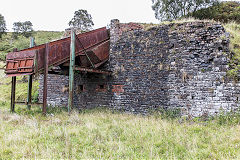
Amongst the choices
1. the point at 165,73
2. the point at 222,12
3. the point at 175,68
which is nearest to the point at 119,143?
the point at 165,73

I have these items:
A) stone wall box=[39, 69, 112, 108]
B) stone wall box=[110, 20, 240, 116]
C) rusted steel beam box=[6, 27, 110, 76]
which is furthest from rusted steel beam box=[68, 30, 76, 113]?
stone wall box=[110, 20, 240, 116]

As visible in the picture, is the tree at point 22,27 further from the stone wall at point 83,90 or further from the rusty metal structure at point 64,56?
the rusty metal structure at point 64,56

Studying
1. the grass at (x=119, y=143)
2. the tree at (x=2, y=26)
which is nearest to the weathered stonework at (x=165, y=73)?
the grass at (x=119, y=143)

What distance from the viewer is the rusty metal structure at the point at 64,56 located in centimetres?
810

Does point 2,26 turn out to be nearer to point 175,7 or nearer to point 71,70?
point 175,7

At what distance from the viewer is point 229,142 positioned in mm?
4879

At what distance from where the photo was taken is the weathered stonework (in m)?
7.68

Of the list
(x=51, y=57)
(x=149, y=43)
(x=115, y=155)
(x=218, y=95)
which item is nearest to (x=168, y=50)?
(x=149, y=43)

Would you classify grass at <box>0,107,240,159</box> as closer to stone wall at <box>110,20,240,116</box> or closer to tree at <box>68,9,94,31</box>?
stone wall at <box>110,20,240,116</box>

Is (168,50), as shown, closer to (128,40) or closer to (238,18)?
(128,40)

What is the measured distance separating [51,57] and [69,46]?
1.11 meters

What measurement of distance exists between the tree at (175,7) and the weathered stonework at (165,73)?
13521mm

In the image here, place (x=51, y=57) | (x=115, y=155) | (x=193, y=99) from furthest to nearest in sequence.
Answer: (x=51, y=57) < (x=193, y=99) < (x=115, y=155)

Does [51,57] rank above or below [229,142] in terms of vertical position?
above
